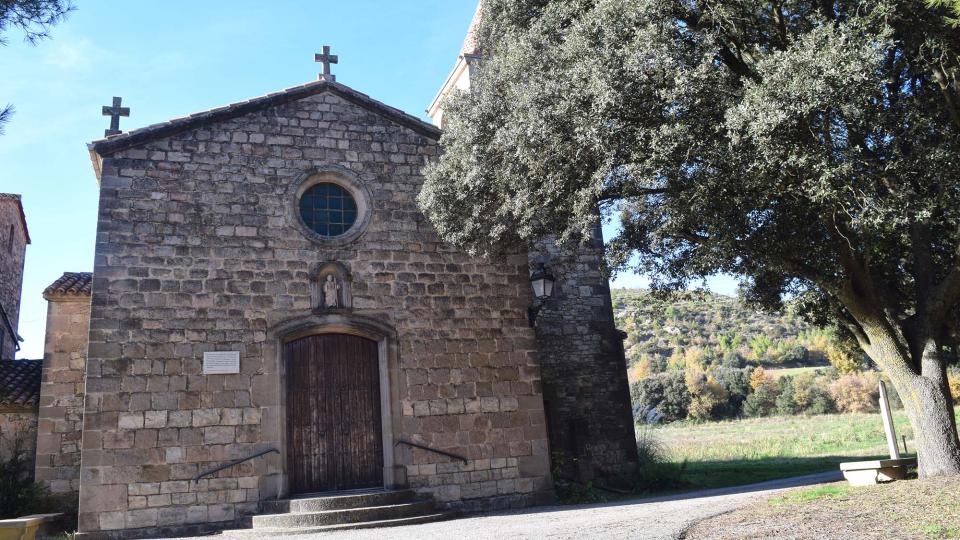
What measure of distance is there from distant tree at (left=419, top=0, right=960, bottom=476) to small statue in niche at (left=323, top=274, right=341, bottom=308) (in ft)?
6.43

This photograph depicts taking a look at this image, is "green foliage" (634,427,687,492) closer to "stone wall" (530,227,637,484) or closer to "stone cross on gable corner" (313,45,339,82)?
"stone wall" (530,227,637,484)

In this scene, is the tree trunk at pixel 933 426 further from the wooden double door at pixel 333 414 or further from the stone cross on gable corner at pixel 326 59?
the stone cross on gable corner at pixel 326 59

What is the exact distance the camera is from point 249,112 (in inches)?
456

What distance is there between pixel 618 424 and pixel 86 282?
1056 cm

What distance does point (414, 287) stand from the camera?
38.5 feet

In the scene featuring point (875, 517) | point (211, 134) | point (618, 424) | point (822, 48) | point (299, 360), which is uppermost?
point (211, 134)

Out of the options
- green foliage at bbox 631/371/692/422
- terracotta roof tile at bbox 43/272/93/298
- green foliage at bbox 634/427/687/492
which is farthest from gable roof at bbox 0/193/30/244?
green foliage at bbox 631/371/692/422

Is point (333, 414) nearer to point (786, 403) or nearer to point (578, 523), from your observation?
point (578, 523)

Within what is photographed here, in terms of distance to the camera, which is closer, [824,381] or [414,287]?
[414,287]

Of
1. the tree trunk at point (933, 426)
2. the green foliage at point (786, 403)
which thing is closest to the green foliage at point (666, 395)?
the green foliage at point (786, 403)

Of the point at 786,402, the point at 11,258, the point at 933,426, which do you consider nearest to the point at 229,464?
the point at 933,426

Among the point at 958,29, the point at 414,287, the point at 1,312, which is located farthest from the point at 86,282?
the point at 958,29

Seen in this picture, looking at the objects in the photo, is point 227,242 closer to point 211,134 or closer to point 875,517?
point 211,134

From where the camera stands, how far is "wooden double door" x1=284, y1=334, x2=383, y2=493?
34.8ft
